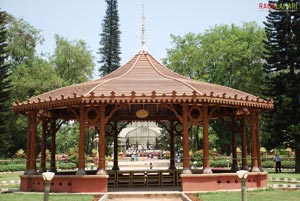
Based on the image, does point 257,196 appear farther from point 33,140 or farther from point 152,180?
point 33,140

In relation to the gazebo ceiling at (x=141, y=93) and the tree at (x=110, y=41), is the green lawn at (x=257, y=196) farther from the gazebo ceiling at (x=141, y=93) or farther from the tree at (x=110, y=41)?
the tree at (x=110, y=41)

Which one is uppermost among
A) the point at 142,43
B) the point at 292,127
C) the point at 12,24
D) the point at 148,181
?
the point at 12,24

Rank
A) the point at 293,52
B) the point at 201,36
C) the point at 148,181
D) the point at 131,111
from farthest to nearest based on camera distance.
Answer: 1. the point at 201,36
2. the point at 293,52
3. the point at 131,111
4. the point at 148,181

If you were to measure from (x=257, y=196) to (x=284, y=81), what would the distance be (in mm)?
16660

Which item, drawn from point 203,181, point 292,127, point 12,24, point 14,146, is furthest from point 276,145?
point 12,24

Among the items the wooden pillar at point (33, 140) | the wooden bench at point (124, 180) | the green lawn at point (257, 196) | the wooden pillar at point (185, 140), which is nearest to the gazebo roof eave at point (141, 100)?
the wooden pillar at point (185, 140)

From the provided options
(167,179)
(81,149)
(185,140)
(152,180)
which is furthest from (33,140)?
(185,140)

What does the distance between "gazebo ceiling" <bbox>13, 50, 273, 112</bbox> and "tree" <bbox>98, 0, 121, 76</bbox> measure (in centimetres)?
3099

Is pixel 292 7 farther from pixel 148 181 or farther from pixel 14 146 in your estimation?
pixel 14 146

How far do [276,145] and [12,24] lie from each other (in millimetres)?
30857

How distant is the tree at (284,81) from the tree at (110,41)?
75.6 ft

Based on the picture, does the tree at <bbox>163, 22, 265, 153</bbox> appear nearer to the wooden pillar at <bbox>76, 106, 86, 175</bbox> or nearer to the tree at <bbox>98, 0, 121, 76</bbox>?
the tree at <bbox>98, 0, 121, 76</bbox>

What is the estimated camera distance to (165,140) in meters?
57.0

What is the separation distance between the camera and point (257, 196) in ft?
41.0
